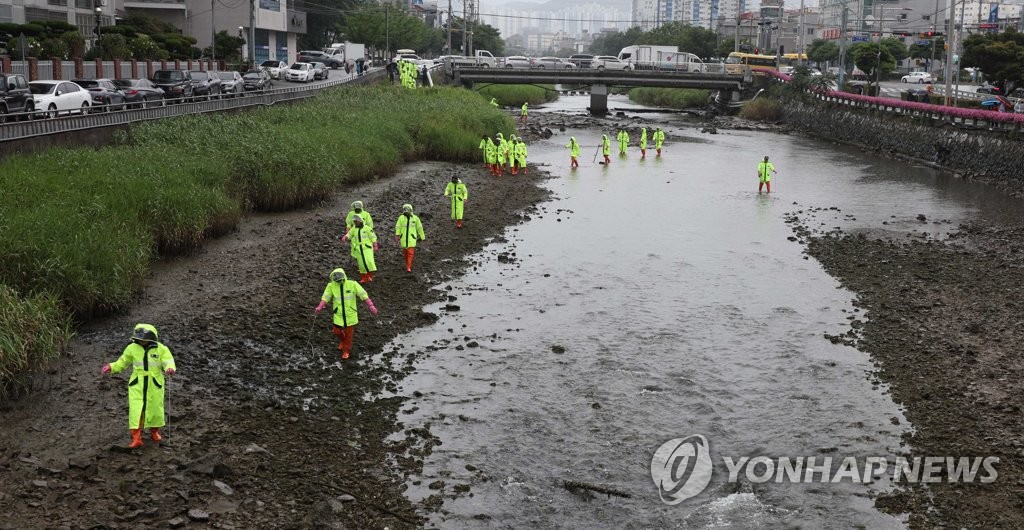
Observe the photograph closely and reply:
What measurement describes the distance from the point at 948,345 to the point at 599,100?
64.0 m

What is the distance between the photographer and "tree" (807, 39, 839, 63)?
389 ft

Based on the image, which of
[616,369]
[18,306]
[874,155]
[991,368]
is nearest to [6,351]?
[18,306]

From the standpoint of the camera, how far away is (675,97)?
309ft

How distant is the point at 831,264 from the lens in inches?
992

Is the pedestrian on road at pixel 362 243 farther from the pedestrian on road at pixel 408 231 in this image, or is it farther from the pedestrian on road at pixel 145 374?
the pedestrian on road at pixel 145 374

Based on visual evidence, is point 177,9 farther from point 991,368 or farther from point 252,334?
point 991,368

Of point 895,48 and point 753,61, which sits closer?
point 753,61

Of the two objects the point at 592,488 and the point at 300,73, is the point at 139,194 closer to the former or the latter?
the point at 592,488

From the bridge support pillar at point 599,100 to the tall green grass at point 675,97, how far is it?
13.1 metres

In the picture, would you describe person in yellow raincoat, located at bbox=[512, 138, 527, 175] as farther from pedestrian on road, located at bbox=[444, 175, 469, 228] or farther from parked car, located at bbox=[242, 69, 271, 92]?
parked car, located at bbox=[242, 69, 271, 92]

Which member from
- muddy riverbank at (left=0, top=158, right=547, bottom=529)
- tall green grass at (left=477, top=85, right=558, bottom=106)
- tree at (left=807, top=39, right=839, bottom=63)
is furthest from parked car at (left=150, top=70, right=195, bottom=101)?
tree at (left=807, top=39, right=839, bottom=63)

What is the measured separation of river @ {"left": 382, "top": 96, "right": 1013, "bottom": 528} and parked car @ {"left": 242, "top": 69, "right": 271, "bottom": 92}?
24648mm

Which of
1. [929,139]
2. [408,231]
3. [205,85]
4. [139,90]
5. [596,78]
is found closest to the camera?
[408,231]

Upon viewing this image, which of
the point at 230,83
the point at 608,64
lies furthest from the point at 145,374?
the point at 608,64
